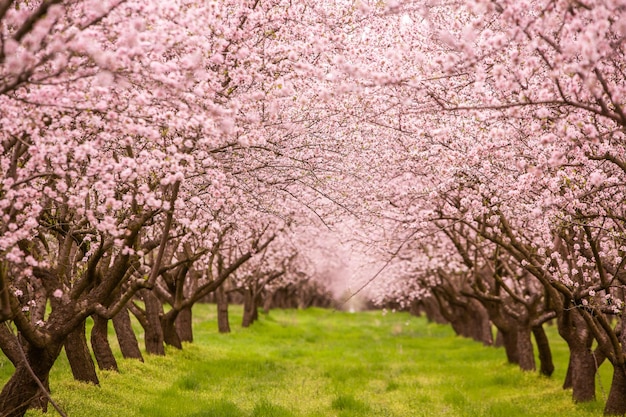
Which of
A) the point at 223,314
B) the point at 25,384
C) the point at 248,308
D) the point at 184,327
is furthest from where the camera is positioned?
the point at 248,308

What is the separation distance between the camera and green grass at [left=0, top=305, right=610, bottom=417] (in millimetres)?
14914

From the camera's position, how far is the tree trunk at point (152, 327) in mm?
22328

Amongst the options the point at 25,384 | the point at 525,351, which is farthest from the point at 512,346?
the point at 25,384

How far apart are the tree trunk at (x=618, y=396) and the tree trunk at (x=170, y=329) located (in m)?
15.2

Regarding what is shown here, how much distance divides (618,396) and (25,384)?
40.7 ft

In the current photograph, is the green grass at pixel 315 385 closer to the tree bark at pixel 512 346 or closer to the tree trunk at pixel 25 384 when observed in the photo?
the tree bark at pixel 512 346

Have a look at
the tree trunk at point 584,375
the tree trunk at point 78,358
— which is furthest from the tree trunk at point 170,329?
the tree trunk at point 584,375

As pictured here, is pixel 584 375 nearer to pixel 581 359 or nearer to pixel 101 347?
pixel 581 359

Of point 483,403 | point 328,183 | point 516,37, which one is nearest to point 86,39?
point 516,37

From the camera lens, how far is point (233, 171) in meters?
13.1

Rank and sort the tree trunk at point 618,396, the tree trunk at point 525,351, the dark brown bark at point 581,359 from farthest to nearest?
the tree trunk at point 525,351 < the dark brown bark at point 581,359 < the tree trunk at point 618,396

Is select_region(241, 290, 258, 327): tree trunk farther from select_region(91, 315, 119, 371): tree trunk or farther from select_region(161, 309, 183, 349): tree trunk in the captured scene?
select_region(91, 315, 119, 371): tree trunk

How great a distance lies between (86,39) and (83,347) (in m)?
10.5

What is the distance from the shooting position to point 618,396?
14195 mm
